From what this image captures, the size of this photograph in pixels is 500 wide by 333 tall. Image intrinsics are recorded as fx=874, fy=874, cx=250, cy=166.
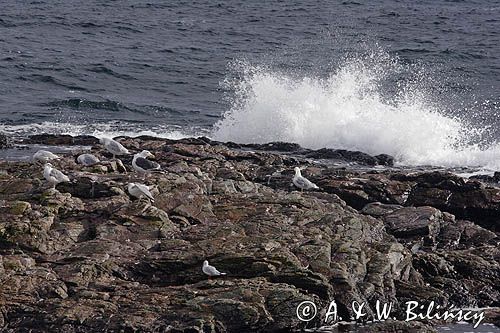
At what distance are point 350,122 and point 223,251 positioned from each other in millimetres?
14734

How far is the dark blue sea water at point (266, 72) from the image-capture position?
2612 cm

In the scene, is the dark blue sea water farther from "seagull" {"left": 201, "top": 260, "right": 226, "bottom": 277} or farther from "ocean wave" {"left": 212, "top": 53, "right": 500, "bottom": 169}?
"seagull" {"left": 201, "top": 260, "right": 226, "bottom": 277}

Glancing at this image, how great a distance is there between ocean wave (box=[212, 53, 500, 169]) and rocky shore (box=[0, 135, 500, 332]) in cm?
763

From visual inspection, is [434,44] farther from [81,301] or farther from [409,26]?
[81,301]

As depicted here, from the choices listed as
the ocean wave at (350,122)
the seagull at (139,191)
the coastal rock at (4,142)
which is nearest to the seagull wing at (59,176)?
the seagull at (139,191)

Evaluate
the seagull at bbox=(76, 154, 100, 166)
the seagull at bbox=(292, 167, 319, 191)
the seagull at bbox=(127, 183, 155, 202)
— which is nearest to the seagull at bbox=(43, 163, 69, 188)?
the seagull at bbox=(127, 183, 155, 202)

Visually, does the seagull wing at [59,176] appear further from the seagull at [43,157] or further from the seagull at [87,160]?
the seagull at [43,157]

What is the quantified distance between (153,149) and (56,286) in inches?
349

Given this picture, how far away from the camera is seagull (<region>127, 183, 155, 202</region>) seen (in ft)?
42.9

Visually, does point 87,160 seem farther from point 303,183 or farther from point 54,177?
point 303,183

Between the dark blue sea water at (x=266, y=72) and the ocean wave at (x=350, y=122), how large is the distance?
2.3 inches

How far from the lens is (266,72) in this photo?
3328 cm

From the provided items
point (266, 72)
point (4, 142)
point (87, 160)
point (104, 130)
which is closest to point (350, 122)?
point (104, 130)

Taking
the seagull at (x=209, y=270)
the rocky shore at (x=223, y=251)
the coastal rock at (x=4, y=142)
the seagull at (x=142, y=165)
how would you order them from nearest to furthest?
the rocky shore at (x=223, y=251) → the seagull at (x=209, y=270) → the seagull at (x=142, y=165) → the coastal rock at (x=4, y=142)
